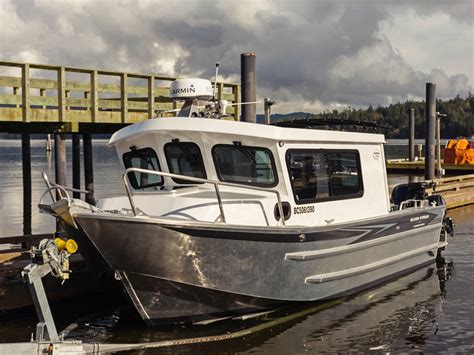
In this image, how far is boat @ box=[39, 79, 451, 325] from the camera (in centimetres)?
845

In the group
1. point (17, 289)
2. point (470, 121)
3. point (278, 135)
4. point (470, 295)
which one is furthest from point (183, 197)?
point (470, 121)

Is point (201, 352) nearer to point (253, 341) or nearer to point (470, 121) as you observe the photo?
point (253, 341)

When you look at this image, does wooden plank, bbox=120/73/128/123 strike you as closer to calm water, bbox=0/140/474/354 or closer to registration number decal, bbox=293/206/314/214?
calm water, bbox=0/140/474/354

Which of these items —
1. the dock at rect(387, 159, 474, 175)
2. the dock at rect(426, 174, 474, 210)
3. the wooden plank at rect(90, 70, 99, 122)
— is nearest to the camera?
the wooden plank at rect(90, 70, 99, 122)

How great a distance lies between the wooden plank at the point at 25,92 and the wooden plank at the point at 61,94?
2.47 ft

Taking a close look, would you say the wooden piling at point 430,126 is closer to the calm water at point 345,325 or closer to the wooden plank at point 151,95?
the wooden plank at point 151,95

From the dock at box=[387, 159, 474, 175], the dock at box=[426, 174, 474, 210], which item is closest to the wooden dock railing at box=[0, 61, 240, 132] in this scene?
the dock at box=[426, 174, 474, 210]

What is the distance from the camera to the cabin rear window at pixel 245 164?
9.44 metres

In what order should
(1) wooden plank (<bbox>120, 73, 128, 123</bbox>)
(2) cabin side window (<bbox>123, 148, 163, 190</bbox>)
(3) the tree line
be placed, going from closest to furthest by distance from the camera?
(2) cabin side window (<bbox>123, 148, 163, 190</bbox>)
(1) wooden plank (<bbox>120, 73, 128, 123</bbox>)
(3) the tree line

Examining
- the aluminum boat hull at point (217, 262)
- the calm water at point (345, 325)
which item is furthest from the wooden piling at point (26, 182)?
the aluminum boat hull at point (217, 262)

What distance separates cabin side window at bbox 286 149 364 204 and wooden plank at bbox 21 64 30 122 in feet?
24.8

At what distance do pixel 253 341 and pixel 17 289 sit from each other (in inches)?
149

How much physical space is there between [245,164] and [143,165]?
5.42ft

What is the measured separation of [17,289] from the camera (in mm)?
10055
